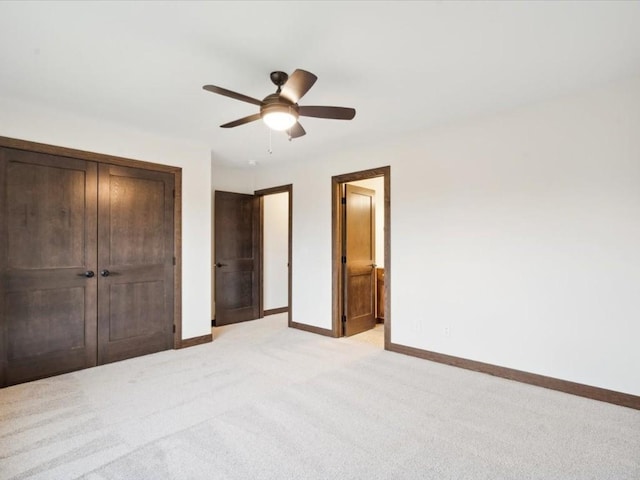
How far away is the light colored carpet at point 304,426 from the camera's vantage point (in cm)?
193

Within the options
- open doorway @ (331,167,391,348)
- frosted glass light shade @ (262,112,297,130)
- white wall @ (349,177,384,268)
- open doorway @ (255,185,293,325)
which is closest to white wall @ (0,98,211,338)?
open doorway @ (255,185,293,325)

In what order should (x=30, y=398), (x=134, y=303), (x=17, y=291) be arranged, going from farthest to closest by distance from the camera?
(x=134, y=303)
(x=17, y=291)
(x=30, y=398)

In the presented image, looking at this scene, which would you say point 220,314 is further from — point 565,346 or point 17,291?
point 565,346

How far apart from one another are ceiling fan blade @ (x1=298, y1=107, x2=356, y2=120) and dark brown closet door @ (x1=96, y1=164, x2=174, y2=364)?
226 centimetres

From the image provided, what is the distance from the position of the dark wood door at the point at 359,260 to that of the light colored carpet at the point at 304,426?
1303 millimetres

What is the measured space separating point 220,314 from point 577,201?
457cm

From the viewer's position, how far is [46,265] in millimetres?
3193

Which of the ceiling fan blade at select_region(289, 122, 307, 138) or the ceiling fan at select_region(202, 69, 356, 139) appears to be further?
the ceiling fan blade at select_region(289, 122, 307, 138)

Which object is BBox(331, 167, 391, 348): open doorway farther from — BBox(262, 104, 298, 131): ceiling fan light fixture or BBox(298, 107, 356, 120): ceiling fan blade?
BBox(262, 104, 298, 131): ceiling fan light fixture

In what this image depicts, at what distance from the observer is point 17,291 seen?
3.05 meters

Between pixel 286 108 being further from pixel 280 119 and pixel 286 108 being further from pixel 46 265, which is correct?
pixel 46 265

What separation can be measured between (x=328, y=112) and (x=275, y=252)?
12.9 feet

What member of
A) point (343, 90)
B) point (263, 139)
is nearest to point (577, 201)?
point (343, 90)

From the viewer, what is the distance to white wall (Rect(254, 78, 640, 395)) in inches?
106
